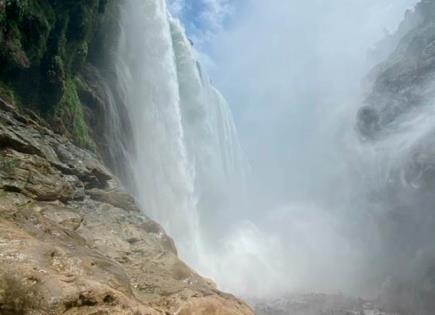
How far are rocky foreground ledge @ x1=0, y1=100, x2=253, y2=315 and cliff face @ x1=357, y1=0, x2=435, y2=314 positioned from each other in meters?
40.9

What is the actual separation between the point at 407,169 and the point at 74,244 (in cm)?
5968

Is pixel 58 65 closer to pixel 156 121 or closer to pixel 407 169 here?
pixel 156 121

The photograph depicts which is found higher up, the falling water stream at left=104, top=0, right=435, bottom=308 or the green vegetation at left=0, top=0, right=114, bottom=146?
the falling water stream at left=104, top=0, right=435, bottom=308

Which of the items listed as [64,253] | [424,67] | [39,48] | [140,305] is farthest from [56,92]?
[424,67]

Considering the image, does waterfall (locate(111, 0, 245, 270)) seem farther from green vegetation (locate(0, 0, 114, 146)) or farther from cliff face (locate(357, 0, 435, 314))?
cliff face (locate(357, 0, 435, 314))

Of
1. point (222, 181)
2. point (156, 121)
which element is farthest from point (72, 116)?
point (222, 181)

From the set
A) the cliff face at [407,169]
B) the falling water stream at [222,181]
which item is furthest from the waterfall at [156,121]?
the cliff face at [407,169]

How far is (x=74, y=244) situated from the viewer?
415 inches

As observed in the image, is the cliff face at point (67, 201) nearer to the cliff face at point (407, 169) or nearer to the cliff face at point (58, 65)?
the cliff face at point (58, 65)

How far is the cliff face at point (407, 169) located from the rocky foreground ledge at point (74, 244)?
40.9m

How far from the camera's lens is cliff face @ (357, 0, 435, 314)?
50.8 meters

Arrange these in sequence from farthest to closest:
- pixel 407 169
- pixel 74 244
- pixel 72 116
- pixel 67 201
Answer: pixel 407 169, pixel 72 116, pixel 67 201, pixel 74 244

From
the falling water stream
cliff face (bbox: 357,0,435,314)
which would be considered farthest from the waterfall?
cliff face (bbox: 357,0,435,314)

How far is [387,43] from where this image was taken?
11350 centimetres
